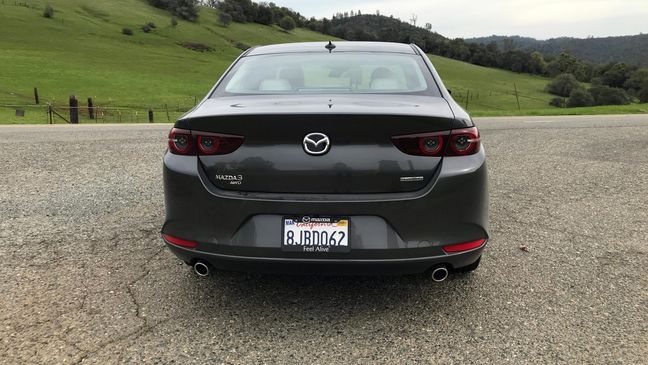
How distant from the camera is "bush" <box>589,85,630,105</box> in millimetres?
70312

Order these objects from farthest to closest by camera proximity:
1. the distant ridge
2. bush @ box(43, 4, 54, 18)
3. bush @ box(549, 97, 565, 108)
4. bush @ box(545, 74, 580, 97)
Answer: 1. the distant ridge
2. bush @ box(43, 4, 54, 18)
3. bush @ box(545, 74, 580, 97)
4. bush @ box(549, 97, 565, 108)

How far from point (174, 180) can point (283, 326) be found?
977 millimetres

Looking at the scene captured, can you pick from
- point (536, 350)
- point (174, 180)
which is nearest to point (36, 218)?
point (174, 180)

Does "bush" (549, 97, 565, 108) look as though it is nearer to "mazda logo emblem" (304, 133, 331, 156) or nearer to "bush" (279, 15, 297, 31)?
"bush" (279, 15, 297, 31)

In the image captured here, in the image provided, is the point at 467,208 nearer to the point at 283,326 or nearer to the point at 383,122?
the point at 383,122

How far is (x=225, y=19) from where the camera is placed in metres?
109

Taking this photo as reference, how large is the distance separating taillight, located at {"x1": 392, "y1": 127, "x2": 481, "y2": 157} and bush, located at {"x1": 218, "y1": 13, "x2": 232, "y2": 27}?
11396cm

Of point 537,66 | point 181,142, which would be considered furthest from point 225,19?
point 181,142

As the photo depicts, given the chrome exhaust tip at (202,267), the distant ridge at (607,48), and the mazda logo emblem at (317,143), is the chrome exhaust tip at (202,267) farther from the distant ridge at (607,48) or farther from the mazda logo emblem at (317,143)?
the distant ridge at (607,48)

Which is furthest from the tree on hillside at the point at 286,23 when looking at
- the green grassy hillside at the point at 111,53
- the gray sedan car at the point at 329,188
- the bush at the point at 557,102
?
the gray sedan car at the point at 329,188

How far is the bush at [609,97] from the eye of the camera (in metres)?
70.3

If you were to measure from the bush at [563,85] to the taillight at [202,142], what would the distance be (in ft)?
295

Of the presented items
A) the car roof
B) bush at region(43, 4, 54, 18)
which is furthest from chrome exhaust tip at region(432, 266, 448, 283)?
bush at region(43, 4, 54, 18)

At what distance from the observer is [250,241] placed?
256cm
